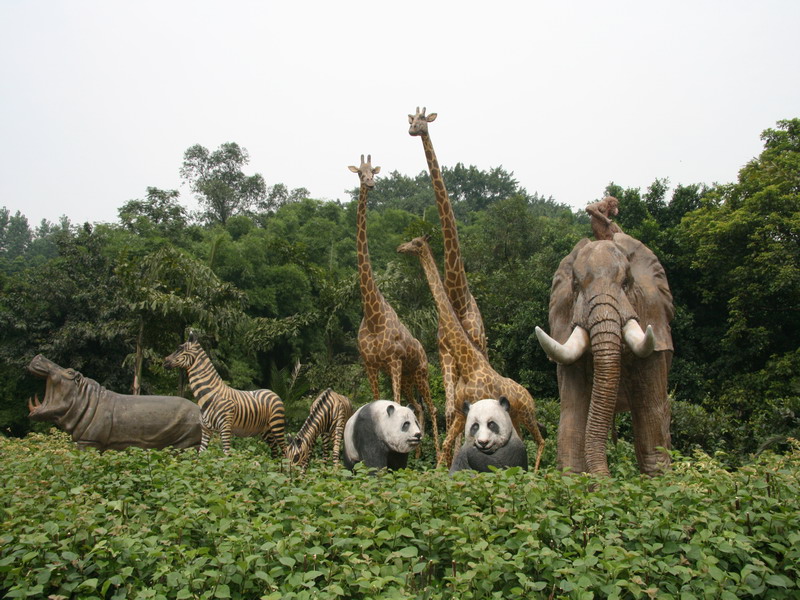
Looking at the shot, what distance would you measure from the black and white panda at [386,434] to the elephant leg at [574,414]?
1.42m

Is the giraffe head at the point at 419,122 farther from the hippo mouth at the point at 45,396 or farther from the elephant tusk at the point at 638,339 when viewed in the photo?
the hippo mouth at the point at 45,396

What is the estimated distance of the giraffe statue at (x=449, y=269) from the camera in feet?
26.6

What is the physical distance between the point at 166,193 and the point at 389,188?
24458 mm

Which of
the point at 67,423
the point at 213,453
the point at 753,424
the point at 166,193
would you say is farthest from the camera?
the point at 166,193

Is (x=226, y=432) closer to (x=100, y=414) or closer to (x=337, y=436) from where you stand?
(x=337, y=436)

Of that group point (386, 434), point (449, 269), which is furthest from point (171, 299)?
point (386, 434)

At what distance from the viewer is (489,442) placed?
19.9 ft

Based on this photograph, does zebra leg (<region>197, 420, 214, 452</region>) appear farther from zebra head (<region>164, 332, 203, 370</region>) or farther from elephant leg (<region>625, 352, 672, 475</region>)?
elephant leg (<region>625, 352, 672, 475</region>)

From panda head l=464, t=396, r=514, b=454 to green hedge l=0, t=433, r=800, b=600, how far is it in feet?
5.11

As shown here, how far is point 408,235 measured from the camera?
20062 millimetres

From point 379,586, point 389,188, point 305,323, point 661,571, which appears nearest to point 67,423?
point 379,586

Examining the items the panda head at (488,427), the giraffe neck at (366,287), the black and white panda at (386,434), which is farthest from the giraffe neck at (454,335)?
the panda head at (488,427)

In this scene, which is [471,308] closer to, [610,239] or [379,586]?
[610,239]

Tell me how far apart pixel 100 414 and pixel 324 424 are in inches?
99.5
